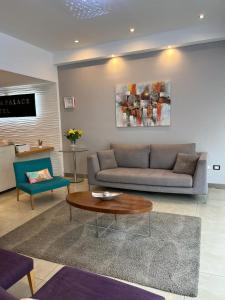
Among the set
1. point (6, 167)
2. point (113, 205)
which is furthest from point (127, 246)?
point (6, 167)

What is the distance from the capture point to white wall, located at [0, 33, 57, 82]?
3.94 meters

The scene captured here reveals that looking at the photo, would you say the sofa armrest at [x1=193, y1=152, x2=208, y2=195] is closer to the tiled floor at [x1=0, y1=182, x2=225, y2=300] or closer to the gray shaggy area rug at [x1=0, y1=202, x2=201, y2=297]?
the tiled floor at [x1=0, y1=182, x2=225, y2=300]

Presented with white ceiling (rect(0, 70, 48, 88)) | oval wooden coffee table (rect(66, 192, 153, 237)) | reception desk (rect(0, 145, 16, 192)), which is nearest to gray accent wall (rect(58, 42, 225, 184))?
white ceiling (rect(0, 70, 48, 88))

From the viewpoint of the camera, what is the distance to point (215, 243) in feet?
8.09

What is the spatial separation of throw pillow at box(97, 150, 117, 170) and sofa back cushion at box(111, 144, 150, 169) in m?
0.13

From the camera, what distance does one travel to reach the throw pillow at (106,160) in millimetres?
4426

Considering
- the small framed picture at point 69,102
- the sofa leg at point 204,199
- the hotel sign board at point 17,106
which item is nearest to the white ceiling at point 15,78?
the hotel sign board at point 17,106

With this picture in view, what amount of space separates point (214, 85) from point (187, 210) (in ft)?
7.59

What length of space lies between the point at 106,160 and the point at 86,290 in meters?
3.22

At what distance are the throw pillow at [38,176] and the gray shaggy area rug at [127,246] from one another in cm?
80

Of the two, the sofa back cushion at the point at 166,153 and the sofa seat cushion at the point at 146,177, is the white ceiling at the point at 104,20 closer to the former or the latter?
the sofa back cushion at the point at 166,153

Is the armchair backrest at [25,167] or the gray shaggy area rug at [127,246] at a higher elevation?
the armchair backrest at [25,167]

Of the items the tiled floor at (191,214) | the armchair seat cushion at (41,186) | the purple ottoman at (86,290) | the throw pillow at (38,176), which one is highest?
the throw pillow at (38,176)

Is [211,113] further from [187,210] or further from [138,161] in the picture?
[187,210]
